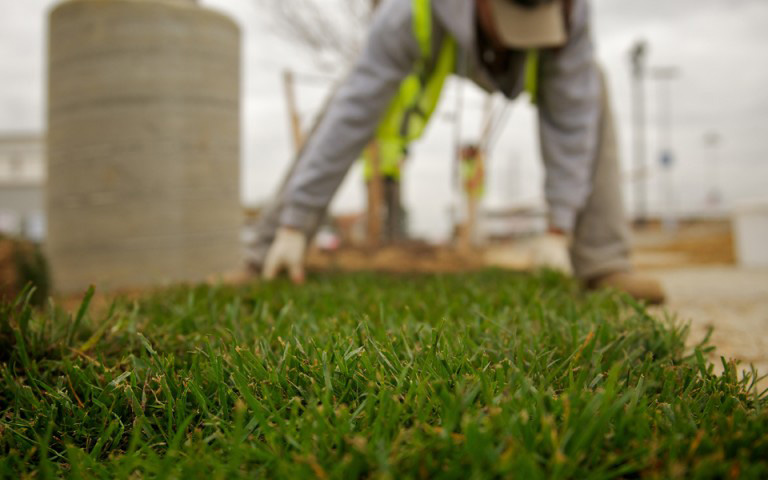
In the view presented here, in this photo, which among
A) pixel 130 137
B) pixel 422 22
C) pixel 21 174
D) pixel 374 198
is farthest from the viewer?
pixel 21 174

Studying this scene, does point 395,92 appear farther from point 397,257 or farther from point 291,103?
point 291,103

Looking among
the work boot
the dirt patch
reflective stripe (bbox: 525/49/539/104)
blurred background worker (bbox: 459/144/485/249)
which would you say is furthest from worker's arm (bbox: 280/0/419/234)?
blurred background worker (bbox: 459/144/485/249)

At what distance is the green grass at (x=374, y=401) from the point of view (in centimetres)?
72

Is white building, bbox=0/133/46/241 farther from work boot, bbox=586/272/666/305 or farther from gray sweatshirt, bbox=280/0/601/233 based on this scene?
work boot, bbox=586/272/666/305

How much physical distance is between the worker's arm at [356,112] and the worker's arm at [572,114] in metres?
0.72

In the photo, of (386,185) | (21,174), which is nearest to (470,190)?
(386,185)

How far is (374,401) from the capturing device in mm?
875

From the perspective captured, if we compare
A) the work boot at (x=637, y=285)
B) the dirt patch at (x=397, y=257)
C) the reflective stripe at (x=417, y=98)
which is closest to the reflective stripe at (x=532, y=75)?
the reflective stripe at (x=417, y=98)

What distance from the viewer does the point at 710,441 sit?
738 mm

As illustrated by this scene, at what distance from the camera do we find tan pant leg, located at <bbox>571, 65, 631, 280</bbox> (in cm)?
317

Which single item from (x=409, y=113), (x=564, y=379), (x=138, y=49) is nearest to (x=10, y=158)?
(x=138, y=49)

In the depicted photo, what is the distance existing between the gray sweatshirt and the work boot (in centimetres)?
39

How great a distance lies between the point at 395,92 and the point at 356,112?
9.1 inches

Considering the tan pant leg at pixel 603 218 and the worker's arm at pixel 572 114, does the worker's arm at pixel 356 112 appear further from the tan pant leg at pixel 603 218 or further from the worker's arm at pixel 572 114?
the tan pant leg at pixel 603 218
